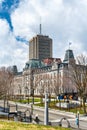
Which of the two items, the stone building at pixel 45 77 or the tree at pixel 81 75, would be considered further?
the stone building at pixel 45 77

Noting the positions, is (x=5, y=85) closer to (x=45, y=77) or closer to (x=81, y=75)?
(x=81, y=75)

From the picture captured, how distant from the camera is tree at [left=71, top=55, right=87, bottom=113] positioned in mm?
61094

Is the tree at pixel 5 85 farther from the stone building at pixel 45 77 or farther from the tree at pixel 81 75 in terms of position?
the stone building at pixel 45 77

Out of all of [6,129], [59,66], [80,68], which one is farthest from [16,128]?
[59,66]

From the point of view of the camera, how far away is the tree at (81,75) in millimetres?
61094

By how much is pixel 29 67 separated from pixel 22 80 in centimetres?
1367

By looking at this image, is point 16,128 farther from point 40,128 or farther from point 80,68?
point 80,68

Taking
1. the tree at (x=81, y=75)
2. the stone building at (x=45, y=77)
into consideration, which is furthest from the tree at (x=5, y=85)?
the stone building at (x=45, y=77)

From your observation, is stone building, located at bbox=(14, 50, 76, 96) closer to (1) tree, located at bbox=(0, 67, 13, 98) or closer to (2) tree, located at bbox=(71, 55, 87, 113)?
(1) tree, located at bbox=(0, 67, 13, 98)

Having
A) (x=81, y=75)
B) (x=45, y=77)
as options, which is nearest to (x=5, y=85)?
(x=81, y=75)

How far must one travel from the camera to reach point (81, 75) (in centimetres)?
6931

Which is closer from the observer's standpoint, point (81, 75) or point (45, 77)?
point (81, 75)

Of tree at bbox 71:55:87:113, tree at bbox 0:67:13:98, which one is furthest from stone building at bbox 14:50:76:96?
tree at bbox 71:55:87:113

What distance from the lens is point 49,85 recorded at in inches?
4456
